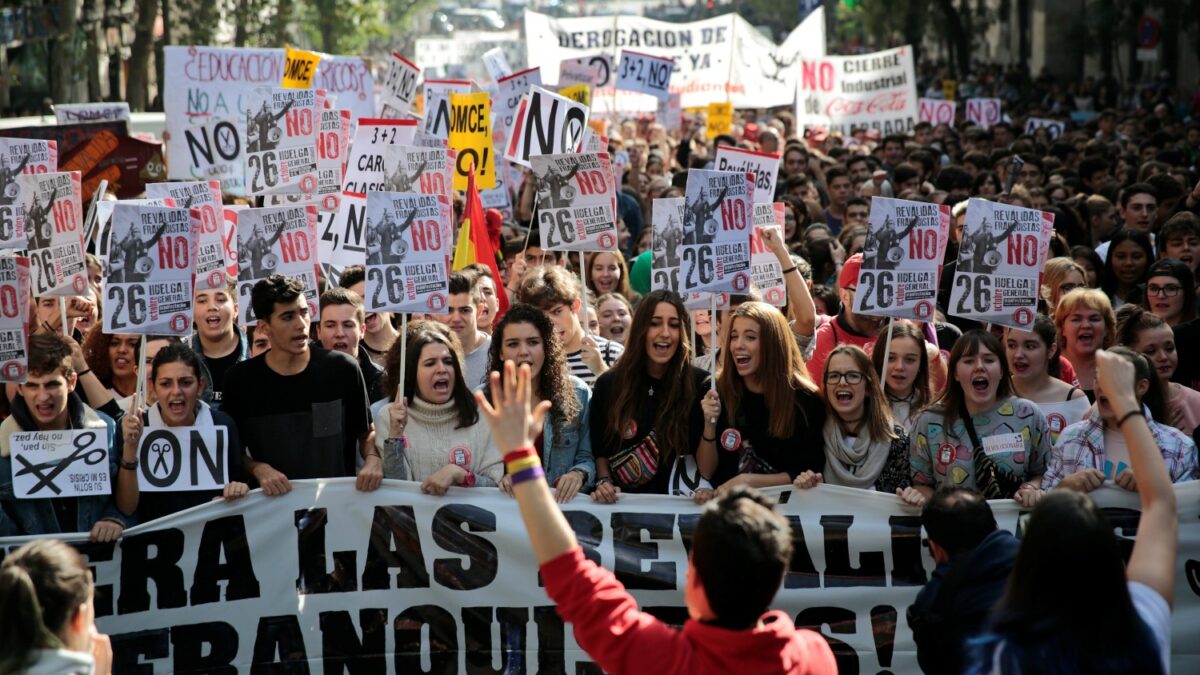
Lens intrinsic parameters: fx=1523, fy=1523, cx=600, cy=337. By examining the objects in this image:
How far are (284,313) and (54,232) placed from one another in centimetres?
208

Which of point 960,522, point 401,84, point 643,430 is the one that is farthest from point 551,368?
point 401,84

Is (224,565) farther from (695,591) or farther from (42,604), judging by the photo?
(695,591)

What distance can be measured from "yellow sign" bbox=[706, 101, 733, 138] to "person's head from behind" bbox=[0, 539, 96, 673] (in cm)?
1674

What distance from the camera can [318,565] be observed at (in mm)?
6172

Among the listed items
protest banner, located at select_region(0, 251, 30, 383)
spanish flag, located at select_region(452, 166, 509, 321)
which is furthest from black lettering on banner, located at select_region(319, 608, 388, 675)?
spanish flag, located at select_region(452, 166, 509, 321)

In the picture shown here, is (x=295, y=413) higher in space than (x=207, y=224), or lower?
lower

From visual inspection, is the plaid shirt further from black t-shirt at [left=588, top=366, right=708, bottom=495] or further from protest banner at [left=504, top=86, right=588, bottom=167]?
protest banner at [left=504, top=86, right=588, bottom=167]

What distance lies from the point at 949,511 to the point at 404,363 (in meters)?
2.73

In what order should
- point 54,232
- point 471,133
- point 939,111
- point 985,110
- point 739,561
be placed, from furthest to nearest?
1. point 939,111
2. point 985,110
3. point 471,133
4. point 54,232
5. point 739,561

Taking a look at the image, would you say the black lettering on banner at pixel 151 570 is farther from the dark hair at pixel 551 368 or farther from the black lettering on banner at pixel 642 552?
the black lettering on banner at pixel 642 552

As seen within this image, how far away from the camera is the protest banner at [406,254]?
6984 millimetres

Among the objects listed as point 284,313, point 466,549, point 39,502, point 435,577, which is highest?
point 284,313

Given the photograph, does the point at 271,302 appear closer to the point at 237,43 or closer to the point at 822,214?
the point at 822,214

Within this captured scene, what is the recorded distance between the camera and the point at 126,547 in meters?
6.06
